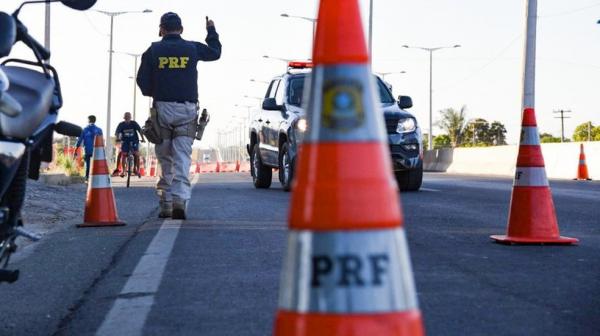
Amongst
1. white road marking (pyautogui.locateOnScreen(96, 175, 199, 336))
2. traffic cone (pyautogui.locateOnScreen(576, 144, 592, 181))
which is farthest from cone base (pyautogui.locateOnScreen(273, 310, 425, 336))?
traffic cone (pyautogui.locateOnScreen(576, 144, 592, 181))

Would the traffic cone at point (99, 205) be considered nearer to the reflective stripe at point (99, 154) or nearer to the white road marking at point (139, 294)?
the reflective stripe at point (99, 154)

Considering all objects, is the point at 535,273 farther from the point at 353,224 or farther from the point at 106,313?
the point at 353,224

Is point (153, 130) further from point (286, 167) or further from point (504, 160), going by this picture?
point (504, 160)

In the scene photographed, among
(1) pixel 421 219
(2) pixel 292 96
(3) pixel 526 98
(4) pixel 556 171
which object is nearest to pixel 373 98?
(1) pixel 421 219

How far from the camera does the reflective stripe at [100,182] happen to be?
1042 centimetres

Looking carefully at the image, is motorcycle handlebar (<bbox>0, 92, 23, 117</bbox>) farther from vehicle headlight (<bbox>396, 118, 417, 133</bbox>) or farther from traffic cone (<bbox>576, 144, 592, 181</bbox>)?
traffic cone (<bbox>576, 144, 592, 181</bbox>)

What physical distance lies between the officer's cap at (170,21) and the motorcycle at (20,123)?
18.1ft

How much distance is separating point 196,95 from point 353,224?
803 centimetres

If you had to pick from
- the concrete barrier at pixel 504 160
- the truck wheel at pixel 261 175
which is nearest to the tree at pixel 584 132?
the concrete barrier at pixel 504 160

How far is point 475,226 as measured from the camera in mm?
10000

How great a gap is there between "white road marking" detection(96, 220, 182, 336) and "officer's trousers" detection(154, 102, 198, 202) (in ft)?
6.33

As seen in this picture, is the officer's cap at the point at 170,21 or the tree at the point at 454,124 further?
the tree at the point at 454,124

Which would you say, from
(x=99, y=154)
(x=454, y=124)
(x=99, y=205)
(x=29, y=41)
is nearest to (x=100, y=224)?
(x=99, y=205)

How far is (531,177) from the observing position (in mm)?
8500
